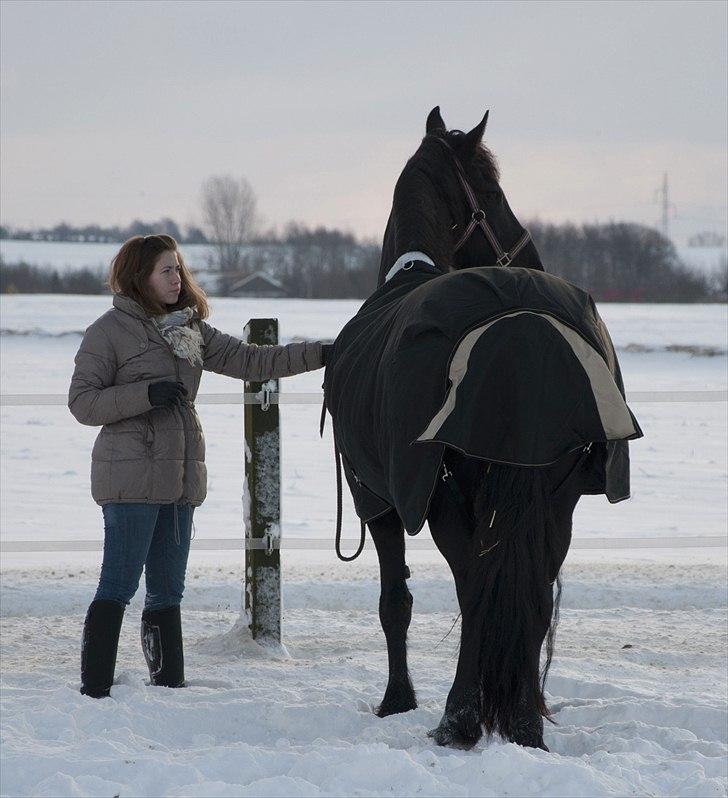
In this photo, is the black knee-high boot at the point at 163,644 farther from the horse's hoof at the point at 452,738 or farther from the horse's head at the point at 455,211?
the horse's head at the point at 455,211

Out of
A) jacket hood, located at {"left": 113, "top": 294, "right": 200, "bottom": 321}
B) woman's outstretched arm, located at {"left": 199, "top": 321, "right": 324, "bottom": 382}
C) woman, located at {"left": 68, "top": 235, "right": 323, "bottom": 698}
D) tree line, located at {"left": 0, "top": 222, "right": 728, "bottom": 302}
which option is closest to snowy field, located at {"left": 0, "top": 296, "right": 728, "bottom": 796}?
woman, located at {"left": 68, "top": 235, "right": 323, "bottom": 698}

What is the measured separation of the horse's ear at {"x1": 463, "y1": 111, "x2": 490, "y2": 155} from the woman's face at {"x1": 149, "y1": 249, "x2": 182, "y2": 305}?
0.99 m

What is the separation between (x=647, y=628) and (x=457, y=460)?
2422 mm

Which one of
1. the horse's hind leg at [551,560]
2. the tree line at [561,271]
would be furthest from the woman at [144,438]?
the tree line at [561,271]

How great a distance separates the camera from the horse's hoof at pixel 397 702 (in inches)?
128

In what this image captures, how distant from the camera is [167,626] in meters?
3.49

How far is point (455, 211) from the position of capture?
3.38 m

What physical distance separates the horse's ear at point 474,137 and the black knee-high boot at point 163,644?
1.76 m

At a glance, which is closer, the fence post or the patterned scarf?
the patterned scarf

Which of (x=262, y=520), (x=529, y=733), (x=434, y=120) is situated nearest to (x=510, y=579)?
(x=529, y=733)

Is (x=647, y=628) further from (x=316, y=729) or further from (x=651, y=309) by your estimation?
(x=651, y=309)

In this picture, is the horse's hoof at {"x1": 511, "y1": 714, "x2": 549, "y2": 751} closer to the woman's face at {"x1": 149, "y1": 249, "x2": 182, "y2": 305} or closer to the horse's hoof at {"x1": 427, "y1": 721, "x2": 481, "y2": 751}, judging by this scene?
the horse's hoof at {"x1": 427, "y1": 721, "x2": 481, "y2": 751}

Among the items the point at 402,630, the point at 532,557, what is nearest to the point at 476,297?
the point at 532,557

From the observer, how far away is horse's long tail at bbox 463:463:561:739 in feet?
8.27
